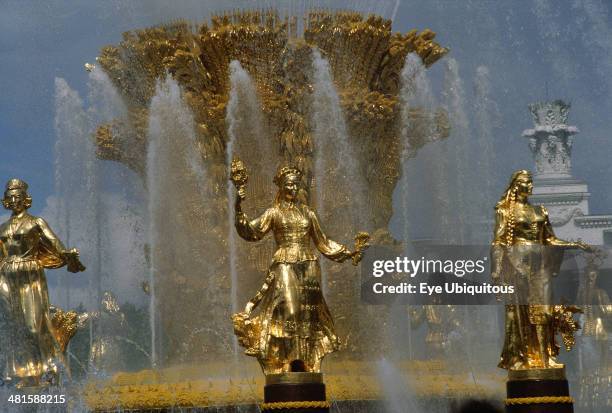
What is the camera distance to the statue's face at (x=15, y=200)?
18250 millimetres

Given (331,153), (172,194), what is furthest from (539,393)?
(172,194)

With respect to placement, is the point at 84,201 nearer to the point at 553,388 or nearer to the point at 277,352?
the point at 277,352

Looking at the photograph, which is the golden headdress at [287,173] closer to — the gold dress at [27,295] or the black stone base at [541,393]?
the gold dress at [27,295]

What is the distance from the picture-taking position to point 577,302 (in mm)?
19578

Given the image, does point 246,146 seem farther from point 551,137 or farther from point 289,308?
point 551,137

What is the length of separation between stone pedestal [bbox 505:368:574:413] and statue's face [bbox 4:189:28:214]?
20.2 ft

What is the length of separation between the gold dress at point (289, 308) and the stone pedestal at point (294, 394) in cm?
28

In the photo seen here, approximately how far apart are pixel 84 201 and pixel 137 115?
165 cm

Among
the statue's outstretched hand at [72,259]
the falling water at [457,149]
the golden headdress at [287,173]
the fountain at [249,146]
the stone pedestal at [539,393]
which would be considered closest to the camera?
the golden headdress at [287,173]

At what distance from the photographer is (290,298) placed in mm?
16797

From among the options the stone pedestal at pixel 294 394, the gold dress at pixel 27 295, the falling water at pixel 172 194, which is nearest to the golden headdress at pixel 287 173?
the stone pedestal at pixel 294 394

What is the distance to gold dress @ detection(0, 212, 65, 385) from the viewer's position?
1784cm

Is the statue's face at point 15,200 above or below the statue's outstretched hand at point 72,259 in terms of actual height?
above

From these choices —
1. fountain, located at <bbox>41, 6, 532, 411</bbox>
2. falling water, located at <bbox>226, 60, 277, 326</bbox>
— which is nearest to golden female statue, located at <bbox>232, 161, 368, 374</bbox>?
fountain, located at <bbox>41, 6, 532, 411</bbox>
